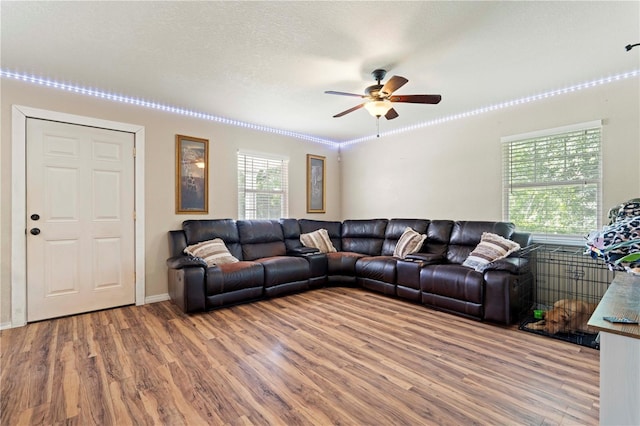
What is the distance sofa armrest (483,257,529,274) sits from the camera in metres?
3.00

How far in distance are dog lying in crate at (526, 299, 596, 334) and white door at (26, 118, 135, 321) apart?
15.1ft

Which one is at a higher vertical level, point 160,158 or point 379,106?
point 379,106

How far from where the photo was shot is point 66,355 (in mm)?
2369

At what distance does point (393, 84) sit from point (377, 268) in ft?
8.05

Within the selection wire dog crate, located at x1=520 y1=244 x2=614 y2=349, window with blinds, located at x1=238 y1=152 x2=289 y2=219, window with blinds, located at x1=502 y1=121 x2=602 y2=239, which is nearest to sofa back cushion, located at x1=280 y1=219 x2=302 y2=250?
window with blinds, located at x1=238 y1=152 x2=289 y2=219

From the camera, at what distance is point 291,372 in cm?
211

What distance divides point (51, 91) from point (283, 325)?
3.53 meters

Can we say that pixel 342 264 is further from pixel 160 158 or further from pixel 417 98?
pixel 160 158

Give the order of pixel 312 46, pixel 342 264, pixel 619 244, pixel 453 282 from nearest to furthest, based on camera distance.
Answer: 1. pixel 619 244
2. pixel 312 46
3. pixel 453 282
4. pixel 342 264

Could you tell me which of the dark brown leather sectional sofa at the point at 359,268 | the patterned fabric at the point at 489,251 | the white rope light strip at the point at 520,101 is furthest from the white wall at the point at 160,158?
the patterned fabric at the point at 489,251

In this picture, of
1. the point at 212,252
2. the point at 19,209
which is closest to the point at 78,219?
the point at 19,209

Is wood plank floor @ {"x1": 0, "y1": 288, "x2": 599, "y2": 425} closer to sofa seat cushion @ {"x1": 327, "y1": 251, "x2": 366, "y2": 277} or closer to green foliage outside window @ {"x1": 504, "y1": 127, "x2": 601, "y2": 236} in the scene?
sofa seat cushion @ {"x1": 327, "y1": 251, "x2": 366, "y2": 277}

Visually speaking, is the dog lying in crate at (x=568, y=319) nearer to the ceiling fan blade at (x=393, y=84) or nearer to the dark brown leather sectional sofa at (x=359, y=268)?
the dark brown leather sectional sofa at (x=359, y=268)

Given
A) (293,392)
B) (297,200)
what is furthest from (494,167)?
(293,392)
